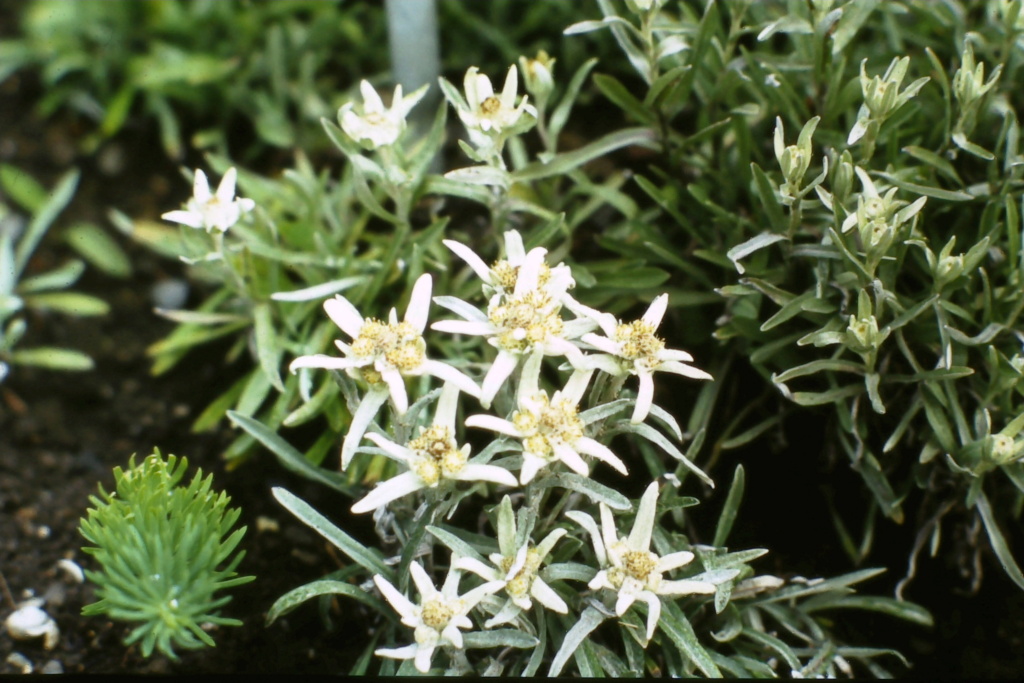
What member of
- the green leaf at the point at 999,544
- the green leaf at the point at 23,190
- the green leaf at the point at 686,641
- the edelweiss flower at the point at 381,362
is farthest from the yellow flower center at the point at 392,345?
the green leaf at the point at 23,190

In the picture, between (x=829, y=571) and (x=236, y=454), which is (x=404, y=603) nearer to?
(x=236, y=454)

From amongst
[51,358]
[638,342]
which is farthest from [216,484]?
[638,342]

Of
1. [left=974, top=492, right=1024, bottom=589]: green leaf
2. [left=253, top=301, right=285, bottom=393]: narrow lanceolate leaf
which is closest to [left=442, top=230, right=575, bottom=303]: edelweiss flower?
[left=253, top=301, right=285, bottom=393]: narrow lanceolate leaf

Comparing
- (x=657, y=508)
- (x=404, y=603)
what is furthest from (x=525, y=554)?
(x=657, y=508)

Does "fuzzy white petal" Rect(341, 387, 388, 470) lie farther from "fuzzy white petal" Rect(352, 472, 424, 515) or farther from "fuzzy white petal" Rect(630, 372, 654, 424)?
"fuzzy white petal" Rect(630, 372, 654, 424)

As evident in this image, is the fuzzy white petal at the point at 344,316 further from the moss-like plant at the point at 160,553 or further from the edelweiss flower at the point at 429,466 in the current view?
the moss-like plant at the point at 160,553

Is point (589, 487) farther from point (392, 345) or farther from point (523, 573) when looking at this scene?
point (392, 345)

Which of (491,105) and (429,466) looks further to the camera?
(491,105)
